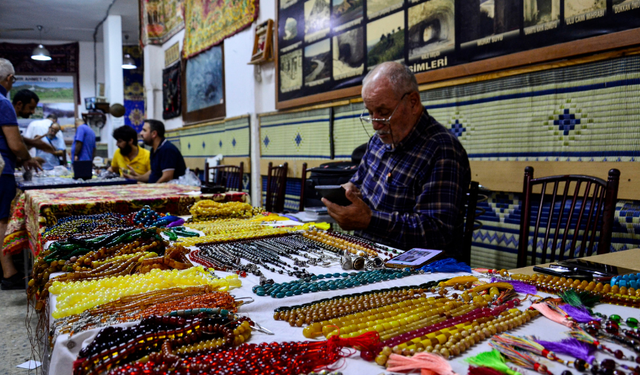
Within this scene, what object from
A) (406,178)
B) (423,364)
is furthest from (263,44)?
(423,364)

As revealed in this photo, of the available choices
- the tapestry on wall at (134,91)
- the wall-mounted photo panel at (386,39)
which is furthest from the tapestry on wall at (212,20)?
the tapestry on wall at (134,91)

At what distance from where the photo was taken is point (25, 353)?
9.71 ft

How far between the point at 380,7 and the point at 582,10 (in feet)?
6.27

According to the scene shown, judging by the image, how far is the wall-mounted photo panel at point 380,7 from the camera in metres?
3.88

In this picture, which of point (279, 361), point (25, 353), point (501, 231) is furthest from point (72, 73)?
point (279, 361)

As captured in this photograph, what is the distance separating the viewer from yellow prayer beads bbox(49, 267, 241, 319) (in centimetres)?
118

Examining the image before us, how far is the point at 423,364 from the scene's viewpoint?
825 mm

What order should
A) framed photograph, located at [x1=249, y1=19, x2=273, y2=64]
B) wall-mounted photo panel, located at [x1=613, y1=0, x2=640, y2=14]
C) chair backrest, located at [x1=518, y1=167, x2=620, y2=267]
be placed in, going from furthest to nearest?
framed photograph, located at [x1=249, y1=19, x2=273, y2=64]
wall-mounted photo panel, located at [x1=613, y1=0, x2=640, y2=14]
chair backrest, located at [x1=518, y1=167, x2=620, y2=267]

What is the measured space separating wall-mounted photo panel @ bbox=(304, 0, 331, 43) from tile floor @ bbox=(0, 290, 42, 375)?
381 cm

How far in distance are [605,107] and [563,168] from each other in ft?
1.27

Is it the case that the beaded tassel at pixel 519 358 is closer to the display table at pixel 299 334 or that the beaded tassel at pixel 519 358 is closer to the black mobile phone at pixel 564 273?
the display table at pixel 299 334

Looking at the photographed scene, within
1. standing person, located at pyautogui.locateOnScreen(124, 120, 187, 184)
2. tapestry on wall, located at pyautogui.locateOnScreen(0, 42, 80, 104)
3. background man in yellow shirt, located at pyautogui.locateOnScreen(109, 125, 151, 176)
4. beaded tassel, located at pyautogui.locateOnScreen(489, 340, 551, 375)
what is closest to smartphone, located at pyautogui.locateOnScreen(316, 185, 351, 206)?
beaded tassel, located at pyautogui.locateOnScreen(489, 340, 551, 375)

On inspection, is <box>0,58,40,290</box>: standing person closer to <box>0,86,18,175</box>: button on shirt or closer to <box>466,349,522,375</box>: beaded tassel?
<box>0,86,18,175</box>: button on shirt

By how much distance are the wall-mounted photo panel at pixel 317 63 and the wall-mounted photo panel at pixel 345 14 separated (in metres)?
0.23
